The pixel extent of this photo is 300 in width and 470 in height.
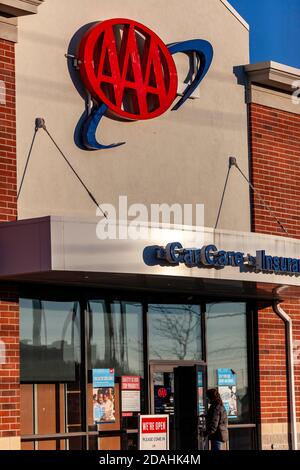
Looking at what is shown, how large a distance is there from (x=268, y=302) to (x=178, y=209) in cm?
341

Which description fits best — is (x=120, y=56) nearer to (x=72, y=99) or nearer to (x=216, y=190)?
(x=72, y=99)

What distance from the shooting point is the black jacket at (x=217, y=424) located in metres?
22.1

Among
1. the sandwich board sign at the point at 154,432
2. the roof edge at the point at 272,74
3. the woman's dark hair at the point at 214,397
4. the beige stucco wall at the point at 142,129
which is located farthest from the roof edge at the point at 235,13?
the sandwich board sign at the point at 154,432

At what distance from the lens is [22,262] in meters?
18.8

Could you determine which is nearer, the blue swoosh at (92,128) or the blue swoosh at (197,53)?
the blue swoosh at (92,128)

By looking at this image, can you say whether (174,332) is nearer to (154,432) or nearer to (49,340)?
(154,432)

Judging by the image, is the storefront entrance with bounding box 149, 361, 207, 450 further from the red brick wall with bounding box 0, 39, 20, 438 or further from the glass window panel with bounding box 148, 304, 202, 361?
the red brick wall with bounding box 0, 39, 20, 438

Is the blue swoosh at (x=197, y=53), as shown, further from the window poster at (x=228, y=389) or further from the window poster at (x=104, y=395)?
the window poster at (x=228, y=389)

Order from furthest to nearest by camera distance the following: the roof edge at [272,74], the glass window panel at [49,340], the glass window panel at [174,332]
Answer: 1. the roof edge at [272,74]
2. the glass window panel at [174,332]
3. the glass window panel at [49,340]

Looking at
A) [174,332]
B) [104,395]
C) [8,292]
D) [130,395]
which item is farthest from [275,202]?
[8,292]

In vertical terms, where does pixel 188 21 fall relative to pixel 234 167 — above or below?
above

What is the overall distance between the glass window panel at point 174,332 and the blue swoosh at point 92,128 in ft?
11.4

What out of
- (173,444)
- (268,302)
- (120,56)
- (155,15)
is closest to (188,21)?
(155,15)

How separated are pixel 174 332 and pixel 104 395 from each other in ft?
7.26
